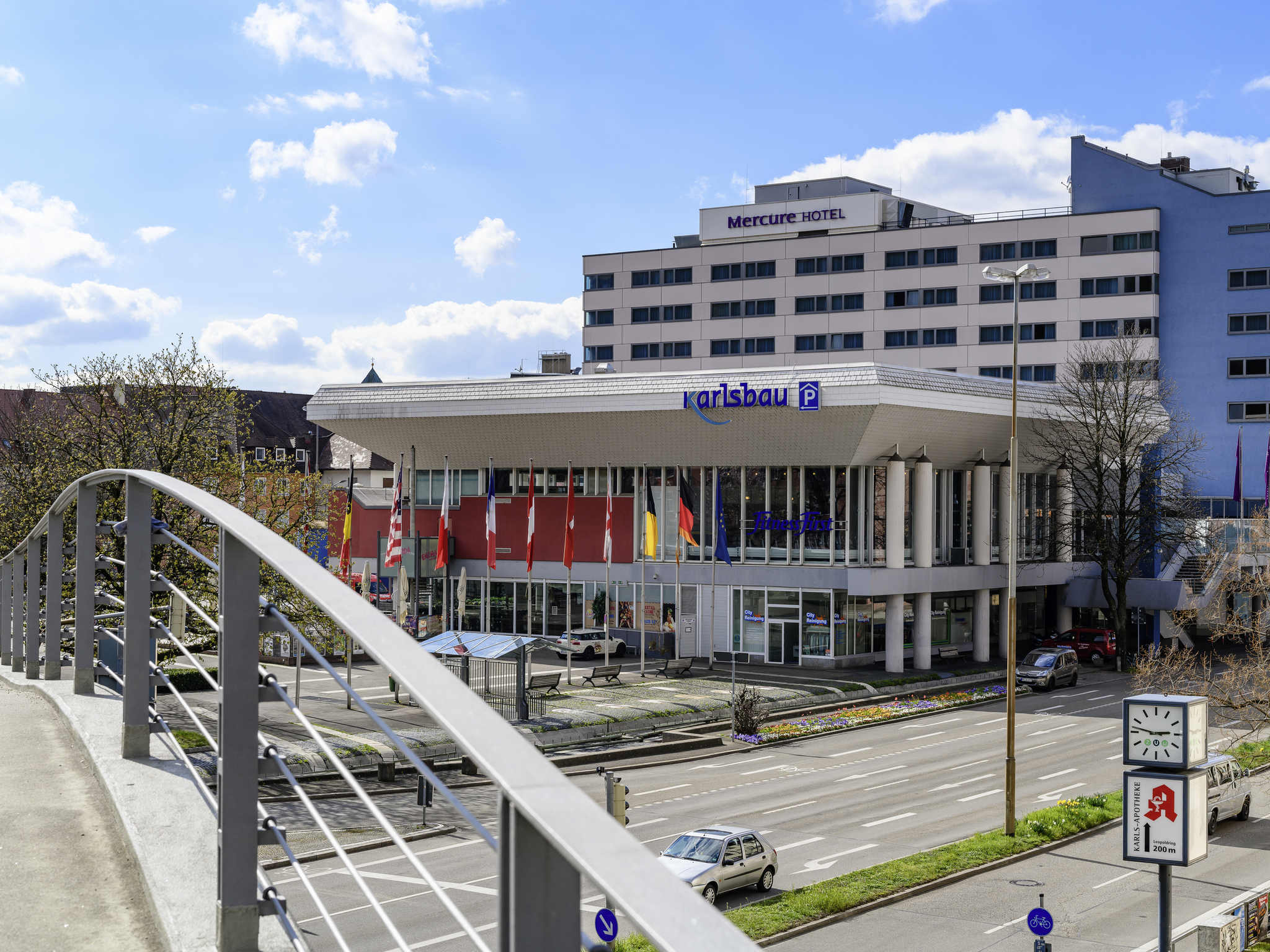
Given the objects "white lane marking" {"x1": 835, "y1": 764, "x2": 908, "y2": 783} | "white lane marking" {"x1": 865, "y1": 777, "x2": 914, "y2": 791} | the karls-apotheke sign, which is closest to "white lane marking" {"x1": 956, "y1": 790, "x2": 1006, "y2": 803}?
"white lane marking" {"x1": 865, "y1": 777, "x2": 914, "y2": 791}

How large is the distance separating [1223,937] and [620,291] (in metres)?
70.7

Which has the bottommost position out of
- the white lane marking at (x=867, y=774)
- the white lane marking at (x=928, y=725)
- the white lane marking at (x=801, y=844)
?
the white lane marking at (x=928, y=725)

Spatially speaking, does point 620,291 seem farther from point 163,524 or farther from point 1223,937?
point 163,524

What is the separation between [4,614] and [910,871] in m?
16.6

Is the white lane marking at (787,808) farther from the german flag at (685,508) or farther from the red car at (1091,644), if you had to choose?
the red car at (1091,644)

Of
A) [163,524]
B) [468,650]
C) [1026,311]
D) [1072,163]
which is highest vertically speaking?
[1072,163]

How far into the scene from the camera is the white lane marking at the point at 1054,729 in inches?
1615

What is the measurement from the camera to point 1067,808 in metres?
29.0

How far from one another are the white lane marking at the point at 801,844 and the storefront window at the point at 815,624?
85.8 ft

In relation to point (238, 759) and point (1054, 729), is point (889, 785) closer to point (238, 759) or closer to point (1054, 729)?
point (1054, 729)

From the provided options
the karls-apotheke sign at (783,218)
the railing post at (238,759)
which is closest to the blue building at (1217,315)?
the karls-apotheke sign at (783,218)

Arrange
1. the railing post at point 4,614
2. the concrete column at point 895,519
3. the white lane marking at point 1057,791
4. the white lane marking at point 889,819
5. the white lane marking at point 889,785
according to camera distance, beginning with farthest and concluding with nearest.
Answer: the concrete column at point 895,519 → the white lane marking at point 889,785 → the white lane marking at point 1057,791 → the white lane marking at point 889,819 → the railing post at point 4,614

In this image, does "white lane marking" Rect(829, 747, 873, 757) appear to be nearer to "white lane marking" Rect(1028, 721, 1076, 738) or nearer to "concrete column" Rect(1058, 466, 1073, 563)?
"white lane marking" Rect(1028, 721, 1076, 738)

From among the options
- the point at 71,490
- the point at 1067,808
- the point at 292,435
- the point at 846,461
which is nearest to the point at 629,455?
the point at 846,461
